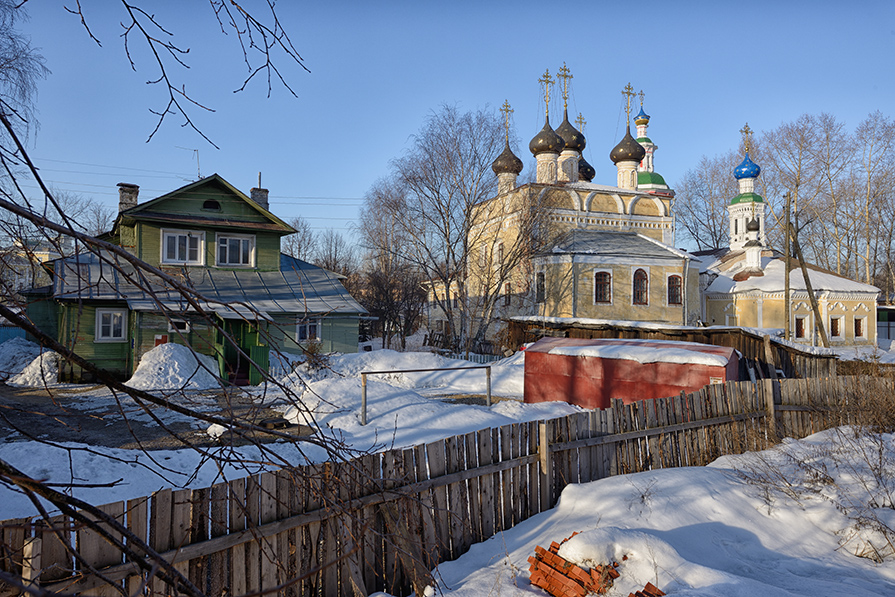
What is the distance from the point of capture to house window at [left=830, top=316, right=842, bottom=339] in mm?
32219

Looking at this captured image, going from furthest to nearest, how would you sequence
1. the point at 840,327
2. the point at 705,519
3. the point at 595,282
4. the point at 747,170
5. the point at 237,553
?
the point at 747,170 → the point at 840,327 → the point at 595,282 → the point at 705,519 → the point at 237,553

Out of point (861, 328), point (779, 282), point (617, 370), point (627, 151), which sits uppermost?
point (627, 151)

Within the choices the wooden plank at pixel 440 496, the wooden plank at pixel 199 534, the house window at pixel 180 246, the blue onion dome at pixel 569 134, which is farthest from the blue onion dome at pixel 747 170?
the wooden plank at pixel 199 534

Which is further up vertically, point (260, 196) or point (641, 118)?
point (641, 118)

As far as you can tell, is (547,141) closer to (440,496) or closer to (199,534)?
(440,496)

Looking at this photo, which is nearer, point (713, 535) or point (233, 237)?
point (713, 535)

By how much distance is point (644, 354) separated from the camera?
10.5 m

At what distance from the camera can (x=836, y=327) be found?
32.4 m

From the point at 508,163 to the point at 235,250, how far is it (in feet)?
51.3

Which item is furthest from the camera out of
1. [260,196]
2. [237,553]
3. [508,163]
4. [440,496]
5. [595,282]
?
[508,163]

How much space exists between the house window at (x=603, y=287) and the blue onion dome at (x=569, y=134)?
9.94 meters

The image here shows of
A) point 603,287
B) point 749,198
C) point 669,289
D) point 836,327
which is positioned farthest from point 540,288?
point 749,198

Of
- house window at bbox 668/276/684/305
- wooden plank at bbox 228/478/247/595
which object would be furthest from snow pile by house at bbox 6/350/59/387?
house window at bbox 668/276/684/305

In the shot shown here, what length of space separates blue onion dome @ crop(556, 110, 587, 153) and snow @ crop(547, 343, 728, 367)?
2404cm
